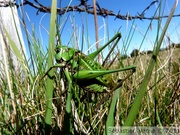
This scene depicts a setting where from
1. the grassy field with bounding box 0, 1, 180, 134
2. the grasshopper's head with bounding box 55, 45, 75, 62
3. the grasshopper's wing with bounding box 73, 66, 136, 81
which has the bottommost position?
the grassy field with bounding box 0, 1, 180, 134

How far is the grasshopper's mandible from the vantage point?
50 cm

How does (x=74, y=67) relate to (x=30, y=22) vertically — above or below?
below

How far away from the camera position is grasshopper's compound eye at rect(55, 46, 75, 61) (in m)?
0.51

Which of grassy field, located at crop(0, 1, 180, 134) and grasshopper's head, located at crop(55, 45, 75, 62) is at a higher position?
grasshopper's head, located at crop(55, 45, 75, 62)

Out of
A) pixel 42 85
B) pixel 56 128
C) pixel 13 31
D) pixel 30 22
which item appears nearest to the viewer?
pixel 56 128

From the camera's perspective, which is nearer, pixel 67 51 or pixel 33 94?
pixel 67 51

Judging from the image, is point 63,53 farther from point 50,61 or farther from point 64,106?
point 64,106

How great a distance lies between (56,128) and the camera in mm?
620

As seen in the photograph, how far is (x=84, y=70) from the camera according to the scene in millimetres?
507

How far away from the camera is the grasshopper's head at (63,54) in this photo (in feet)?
1.67

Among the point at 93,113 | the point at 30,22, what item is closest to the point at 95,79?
the point at 93,113

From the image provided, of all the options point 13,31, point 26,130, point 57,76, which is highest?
point 13,31

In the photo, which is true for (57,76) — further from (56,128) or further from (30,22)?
(30,22)

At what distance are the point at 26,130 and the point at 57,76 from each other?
15 centimetres
